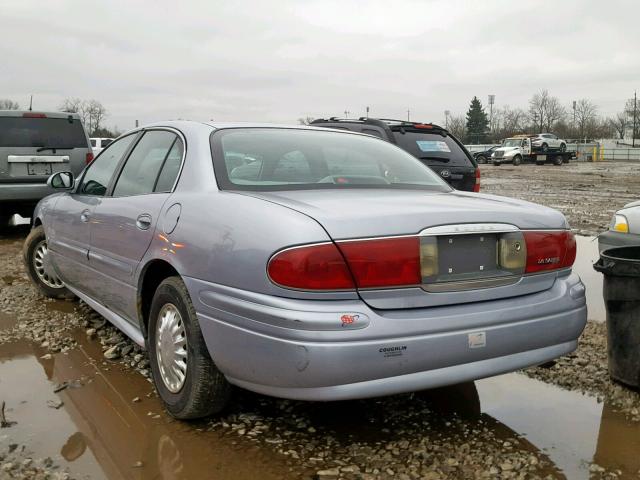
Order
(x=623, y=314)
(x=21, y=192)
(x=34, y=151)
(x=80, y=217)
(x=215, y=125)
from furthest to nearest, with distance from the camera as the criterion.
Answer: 1. (x=34, y=151)
2. (x=21, y=192)
3. (x=80, y=217)
4. (x=215, y=125)
5. (x=623, y=314)

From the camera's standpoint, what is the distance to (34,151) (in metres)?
8.88

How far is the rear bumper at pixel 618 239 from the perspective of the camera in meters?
4.73

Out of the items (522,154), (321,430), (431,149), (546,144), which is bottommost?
(321,430)

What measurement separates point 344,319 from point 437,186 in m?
1.49

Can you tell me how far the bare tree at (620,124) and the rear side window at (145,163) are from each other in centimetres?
9573

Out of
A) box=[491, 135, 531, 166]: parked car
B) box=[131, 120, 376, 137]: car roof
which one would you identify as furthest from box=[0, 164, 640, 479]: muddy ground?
box=[491, 135, 531, 166]: parked car

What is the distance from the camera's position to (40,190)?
891 cm

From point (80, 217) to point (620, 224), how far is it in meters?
4.23

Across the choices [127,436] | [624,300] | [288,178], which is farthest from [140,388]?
[624,300]

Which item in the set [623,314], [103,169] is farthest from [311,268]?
[103,169]

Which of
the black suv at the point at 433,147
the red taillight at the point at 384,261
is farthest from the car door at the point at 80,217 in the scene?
the black suv at the point at 433,147

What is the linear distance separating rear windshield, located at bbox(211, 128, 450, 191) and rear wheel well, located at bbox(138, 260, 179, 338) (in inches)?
24.1

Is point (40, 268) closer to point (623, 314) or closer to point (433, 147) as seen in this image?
point (623, 314)

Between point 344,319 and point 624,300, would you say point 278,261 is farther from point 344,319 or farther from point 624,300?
point 624,300
